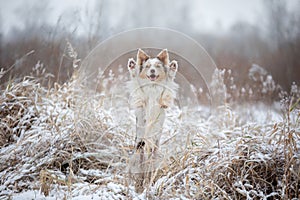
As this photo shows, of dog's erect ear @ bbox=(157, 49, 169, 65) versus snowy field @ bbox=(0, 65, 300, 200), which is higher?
dog's erect ear @ bbox=(157, 49, 169, 65)

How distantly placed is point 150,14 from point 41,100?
7.12 metres

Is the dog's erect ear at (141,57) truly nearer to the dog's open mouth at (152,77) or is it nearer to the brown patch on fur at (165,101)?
the dog's open mouth at (152,77)

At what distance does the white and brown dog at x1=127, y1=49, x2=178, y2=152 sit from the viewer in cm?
246

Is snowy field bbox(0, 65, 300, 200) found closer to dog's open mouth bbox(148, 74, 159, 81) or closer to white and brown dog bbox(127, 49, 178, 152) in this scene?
white and brown dog bbox(127, 49, 178, 152)

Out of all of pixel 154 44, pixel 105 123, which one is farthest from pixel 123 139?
pixel 154 44

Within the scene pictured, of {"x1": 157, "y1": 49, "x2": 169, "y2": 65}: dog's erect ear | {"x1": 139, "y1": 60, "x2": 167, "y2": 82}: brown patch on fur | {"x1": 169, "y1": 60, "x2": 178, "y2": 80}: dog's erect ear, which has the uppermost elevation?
{"x1": 157, "y1": 49, "x2": 169, "y2": 65}: dog's erect ear

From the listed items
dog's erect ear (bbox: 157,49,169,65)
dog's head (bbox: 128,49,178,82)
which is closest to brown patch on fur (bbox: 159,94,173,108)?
dog's head (bbox: 128,49,178,82)

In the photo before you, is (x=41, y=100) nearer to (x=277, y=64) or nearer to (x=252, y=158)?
(x=252, y=158)

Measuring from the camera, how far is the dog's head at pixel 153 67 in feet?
8.05

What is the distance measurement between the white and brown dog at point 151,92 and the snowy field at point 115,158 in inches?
7.7

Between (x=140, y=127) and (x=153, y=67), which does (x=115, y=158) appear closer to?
(x=140, y=127)

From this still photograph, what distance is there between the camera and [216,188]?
209 cm

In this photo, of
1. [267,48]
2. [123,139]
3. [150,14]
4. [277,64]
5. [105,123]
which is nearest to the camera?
[123,139]

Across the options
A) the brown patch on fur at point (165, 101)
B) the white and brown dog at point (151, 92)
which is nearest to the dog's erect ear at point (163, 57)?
the white and brown dog at point (151, 92)
